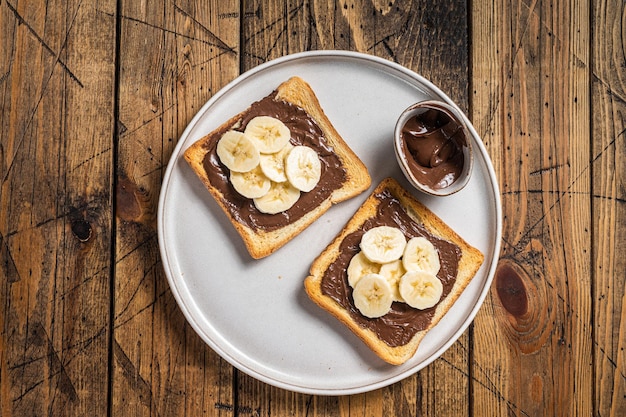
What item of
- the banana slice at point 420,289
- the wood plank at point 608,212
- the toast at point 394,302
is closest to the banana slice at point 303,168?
the toast at point 394,302

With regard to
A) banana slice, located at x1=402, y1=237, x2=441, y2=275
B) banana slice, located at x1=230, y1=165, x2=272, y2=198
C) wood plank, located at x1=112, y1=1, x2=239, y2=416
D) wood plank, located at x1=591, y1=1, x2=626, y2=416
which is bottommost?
wood plank, located at x1=112, y1=1, x2=239, y2=416

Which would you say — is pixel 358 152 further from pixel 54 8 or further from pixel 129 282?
pixel 54 8

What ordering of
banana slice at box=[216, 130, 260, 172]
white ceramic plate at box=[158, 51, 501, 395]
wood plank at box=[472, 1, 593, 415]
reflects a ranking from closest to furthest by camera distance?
banana slice at box=[216, 130, 260, 172]
white ceramic plate at box=[158, 51, 501, 395]
wood plank at box=[472, 1, 593, 415]

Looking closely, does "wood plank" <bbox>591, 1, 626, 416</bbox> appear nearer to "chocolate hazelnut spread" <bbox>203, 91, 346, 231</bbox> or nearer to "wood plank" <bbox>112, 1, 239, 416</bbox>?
"chocolate hazelnut spread" <bbox>203, 91, 346, 231</bbox>

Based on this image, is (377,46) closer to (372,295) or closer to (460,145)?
(460,145)

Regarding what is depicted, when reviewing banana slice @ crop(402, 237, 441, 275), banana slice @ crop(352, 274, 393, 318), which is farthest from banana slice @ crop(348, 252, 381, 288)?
banana slice @ crop(402, 237, 441, 275)

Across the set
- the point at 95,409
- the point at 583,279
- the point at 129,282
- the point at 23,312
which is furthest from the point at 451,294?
the point at 23,312
